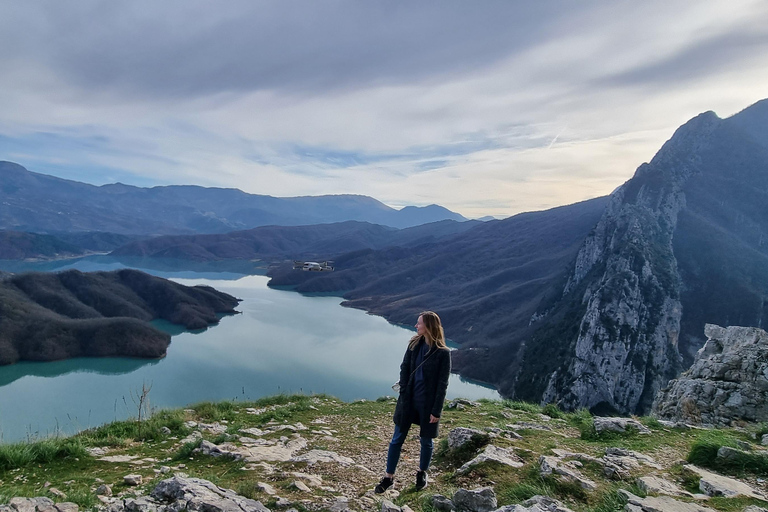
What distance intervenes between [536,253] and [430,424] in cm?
13764

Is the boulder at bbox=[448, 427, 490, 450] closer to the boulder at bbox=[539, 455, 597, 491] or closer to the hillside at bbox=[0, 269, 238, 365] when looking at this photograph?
the boulder at bbox=[539, 455, 597, 491]

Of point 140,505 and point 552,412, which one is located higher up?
point 140,505

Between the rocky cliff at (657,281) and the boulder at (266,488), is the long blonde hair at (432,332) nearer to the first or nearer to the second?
the boulder at (266,488)

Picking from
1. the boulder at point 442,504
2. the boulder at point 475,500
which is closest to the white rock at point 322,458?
the boulder at point 442,504

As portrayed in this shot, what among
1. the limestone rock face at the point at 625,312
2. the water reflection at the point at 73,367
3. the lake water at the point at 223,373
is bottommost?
the water reflection at the point at 73,367

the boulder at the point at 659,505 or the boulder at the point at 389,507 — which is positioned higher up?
the boulder at the point at 659,505

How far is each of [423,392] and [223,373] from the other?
48.1m

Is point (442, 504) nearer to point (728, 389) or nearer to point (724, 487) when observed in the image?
point (724, 487)

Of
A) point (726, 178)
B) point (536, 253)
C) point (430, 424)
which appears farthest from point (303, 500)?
point (536, 253)

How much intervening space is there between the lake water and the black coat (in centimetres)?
2111

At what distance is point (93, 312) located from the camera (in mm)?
72750

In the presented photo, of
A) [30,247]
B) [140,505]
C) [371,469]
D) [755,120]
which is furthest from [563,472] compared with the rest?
[30,247]

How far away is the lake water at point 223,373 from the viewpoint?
36.8m

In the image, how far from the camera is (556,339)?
63438 mm
